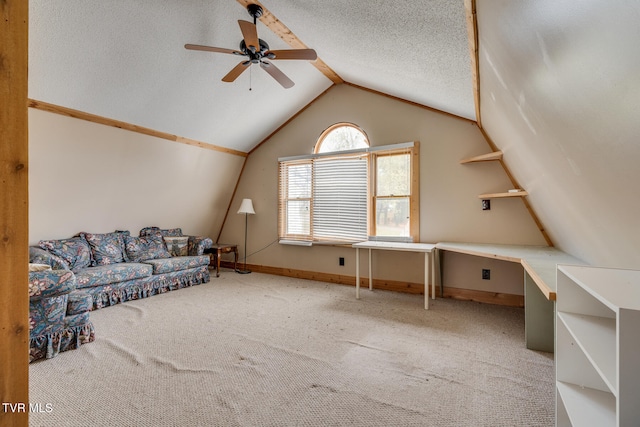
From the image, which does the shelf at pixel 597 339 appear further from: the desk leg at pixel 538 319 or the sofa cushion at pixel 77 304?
the sofa cushion at pixel 77 304

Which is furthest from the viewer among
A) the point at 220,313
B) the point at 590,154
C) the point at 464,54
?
the point at 220,313

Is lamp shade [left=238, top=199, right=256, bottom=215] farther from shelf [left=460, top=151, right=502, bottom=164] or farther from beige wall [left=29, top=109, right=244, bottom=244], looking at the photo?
shelf [left=460, top=151, right=502, bottom=164]

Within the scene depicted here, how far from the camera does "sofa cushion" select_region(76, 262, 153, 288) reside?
3352mm

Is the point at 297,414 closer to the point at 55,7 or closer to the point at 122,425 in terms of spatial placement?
the point at 122,425

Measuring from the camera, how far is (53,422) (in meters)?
1.54

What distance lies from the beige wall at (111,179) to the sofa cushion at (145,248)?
0.25 metres

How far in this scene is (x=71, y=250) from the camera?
357 centimetres

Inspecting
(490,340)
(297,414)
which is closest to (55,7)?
(297,414)

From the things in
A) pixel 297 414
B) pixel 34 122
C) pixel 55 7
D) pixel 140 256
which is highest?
pixel 55 7

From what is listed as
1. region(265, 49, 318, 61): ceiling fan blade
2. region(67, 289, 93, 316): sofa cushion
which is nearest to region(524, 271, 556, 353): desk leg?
region(265, 49, 318, 61): ceiling fan blade

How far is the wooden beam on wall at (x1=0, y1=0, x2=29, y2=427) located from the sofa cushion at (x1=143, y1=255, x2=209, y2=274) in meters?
3.44

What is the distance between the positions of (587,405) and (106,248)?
4947 mm

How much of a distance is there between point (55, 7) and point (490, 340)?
456 centimetres

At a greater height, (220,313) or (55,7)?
(55,7)
